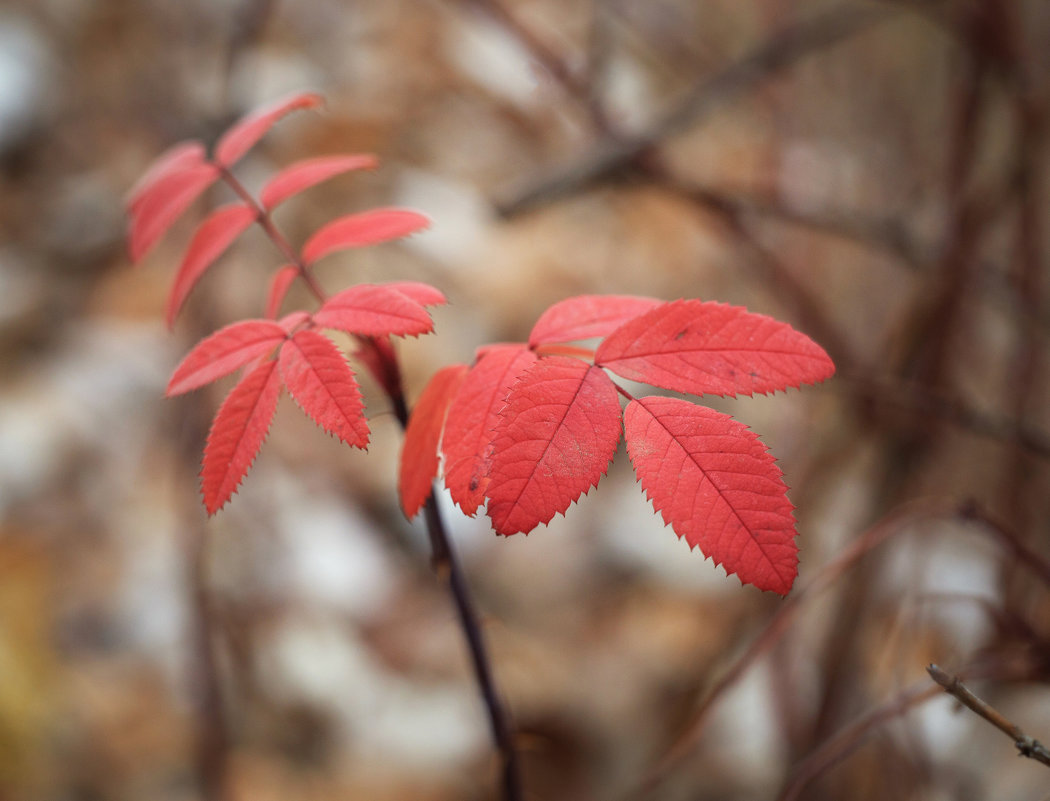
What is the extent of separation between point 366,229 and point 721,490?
0.32 metres

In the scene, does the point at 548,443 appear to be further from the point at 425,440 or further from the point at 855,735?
the point at 855,735

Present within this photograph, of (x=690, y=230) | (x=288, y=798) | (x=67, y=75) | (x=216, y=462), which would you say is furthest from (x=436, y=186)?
(x=216, y=462)

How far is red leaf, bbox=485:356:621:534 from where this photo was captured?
330 mm

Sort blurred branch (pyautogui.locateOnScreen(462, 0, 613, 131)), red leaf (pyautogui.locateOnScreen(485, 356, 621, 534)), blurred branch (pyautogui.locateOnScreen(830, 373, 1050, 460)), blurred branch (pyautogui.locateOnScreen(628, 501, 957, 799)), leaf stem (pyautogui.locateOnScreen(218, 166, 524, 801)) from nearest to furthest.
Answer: red leaf (pyautogui.locateOnScreen(485, 356, 621, 534))
leaf stem (pyautogui.locateOnScreen(218, 166, 524, 801))
blurred branch (pyautogui.locateOnScreen(628, 501, 957, 799))
blurred branch (pyautogui.locateOnScreen(830, 373, 1050, 460))
blurred branch (pyautogui.locateOnScreen(462, 0, 613, 131))

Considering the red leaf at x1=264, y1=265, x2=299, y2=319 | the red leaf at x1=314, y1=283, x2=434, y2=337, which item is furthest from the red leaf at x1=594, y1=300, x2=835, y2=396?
the red leaf at x1=264, y1=265, x2=299, y2=319

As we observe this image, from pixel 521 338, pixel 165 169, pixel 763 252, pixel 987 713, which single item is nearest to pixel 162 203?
pixel 165 169

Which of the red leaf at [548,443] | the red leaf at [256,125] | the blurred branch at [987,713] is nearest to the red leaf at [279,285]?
the red leaf at [256,125]

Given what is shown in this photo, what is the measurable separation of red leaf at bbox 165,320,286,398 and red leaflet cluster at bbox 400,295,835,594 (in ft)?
0.35

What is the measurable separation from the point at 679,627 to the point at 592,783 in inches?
14.6

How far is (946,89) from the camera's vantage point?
6.08ft

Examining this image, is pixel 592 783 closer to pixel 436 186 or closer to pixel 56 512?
pixel 56 512

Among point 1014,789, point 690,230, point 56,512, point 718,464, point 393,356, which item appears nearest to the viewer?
point 718,464

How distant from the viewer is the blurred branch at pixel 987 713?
1.18ft

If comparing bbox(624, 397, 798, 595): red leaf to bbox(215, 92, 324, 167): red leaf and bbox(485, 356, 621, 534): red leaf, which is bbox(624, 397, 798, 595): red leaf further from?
bbox(215, 92, 324, 167): red leaf
